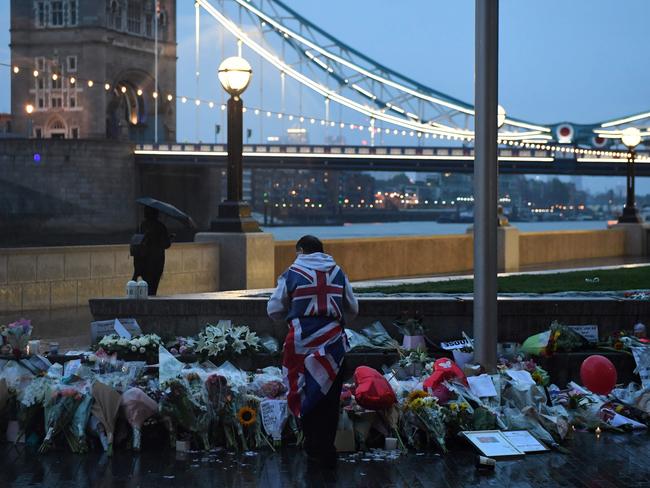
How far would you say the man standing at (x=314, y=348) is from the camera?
6.80 meters

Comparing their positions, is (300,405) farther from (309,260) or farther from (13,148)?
(13,148)

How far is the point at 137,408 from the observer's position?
23.4 ft

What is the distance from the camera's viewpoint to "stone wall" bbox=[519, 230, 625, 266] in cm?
2588

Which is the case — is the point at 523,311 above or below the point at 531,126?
below

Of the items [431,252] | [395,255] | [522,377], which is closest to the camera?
[522,377]

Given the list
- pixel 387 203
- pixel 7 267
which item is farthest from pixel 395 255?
pixel 387 203

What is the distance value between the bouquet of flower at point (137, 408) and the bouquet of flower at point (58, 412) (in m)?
0.29

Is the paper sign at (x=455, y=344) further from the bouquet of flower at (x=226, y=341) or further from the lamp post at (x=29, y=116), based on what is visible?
the lamp post at (x=29, y=116)

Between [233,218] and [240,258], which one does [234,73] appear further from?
[240,258]

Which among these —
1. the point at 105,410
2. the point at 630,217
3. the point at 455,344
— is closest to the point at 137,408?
the point at 105,410

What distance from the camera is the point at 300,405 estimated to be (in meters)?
6.89

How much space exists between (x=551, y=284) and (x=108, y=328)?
5288 mm

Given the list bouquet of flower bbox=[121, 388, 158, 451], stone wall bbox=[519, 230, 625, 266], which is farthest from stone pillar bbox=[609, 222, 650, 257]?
bouquet of flower bbox=[121, 388, 158, 451]

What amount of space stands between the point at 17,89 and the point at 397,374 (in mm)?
76368
